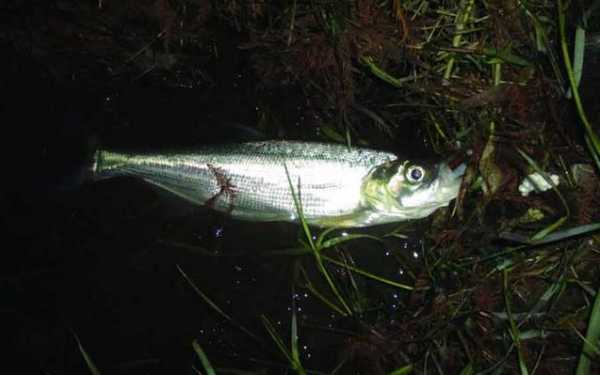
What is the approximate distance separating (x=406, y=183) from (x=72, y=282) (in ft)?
8.13

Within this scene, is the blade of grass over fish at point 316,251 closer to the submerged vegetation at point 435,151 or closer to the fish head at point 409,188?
the submerged vegetation at point 435,151

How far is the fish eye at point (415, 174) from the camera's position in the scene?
2535mm

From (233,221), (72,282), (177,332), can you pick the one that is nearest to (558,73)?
(233,221)

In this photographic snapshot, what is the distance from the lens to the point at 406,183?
2570mm

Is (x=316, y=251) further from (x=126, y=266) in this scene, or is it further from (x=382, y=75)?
(x=126, y=266)

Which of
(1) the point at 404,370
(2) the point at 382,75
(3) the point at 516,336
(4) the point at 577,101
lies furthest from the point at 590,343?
(2) the point at 382,75

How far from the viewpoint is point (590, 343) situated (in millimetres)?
1850

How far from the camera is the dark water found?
2.74m

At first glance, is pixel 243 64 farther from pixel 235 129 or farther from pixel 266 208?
pixel 266 208

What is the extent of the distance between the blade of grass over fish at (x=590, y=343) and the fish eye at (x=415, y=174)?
44.5 inches

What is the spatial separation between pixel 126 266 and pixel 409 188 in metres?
2.09

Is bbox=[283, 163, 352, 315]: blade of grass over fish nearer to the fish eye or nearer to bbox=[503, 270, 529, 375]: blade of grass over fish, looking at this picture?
the fish eye

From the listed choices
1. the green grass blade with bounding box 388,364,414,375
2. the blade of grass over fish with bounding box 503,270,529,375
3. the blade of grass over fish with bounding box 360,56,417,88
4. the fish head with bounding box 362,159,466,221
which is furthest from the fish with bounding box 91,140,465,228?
the green grass blade with bounding box 388,364,414,375

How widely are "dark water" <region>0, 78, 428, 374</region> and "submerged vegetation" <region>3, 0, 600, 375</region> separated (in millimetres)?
35
